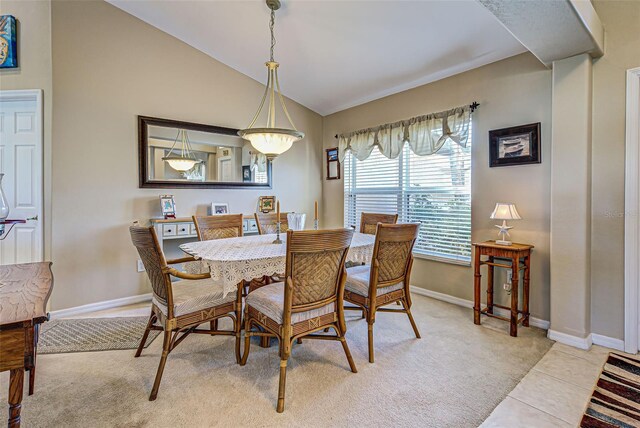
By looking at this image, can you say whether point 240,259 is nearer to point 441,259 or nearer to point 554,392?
point 554,392

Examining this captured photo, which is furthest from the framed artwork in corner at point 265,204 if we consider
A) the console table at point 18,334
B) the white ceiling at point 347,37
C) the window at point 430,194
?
the console table at point 18,334

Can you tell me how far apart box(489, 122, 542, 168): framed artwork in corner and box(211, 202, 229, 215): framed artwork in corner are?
3.14 metres

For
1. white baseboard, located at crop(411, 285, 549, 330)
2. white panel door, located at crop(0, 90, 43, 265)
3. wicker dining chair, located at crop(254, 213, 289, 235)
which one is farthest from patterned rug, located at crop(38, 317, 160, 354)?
white baseboard, located at crop(411, 285, 549, 330)

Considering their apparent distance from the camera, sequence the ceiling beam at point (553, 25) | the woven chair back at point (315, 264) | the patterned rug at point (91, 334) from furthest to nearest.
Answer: the patterned rug at point (91, 334)
the ceiling beam at point (553, 25)
the woven chair back at point (315, 264)

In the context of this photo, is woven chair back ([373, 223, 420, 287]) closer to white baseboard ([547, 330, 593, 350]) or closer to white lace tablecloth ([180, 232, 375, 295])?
white lace tablecloth ([180, 232, 375, 295])

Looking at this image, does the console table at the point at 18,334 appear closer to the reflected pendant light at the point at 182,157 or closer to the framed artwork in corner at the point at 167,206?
the framed artwork in corner at the point at 167,206

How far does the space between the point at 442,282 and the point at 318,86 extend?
2964 millimetres

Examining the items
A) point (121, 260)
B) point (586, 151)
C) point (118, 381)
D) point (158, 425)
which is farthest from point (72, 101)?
point (586, 151)

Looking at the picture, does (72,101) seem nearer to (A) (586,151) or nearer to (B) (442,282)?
(B) (442,282)

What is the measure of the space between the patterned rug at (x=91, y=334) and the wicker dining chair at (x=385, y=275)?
1.79m

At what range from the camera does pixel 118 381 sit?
6.52 ft

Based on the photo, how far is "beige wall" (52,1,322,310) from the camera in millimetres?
3016

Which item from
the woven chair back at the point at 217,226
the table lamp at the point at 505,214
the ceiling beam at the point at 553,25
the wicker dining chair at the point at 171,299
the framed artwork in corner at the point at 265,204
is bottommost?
the wicker dining chair at the point at 171,299

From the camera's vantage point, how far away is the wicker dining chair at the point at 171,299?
72.4 inches
